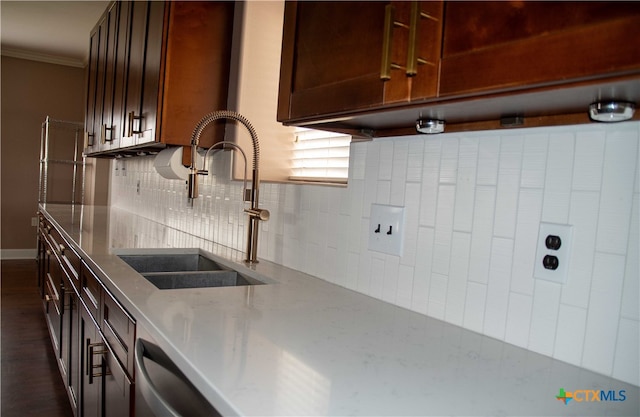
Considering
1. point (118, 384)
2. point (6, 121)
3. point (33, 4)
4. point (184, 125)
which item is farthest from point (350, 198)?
point (6, 121)

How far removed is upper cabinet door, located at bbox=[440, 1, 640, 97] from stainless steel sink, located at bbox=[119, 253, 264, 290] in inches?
40.7

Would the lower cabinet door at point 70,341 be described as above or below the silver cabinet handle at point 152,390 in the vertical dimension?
below

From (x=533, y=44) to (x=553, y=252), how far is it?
1.40 ft

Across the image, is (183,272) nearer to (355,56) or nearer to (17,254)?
(355,56)

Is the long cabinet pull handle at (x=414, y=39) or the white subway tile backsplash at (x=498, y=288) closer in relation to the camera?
the long cabinet pull handle at (x=414, y=39)

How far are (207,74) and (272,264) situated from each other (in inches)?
40.4

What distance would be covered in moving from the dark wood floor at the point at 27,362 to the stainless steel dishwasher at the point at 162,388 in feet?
5.61

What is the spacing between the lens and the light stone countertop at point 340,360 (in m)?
0.67

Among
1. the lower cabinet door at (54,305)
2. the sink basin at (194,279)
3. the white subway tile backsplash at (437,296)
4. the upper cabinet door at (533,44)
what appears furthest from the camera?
the lower cabinet door at (54,305)

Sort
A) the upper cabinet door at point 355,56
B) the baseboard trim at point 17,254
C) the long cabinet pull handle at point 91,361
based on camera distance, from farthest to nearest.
Result: 1. the baseboard trim at point 17,254
2. the long cabinet pull handle at point 91,361
3. the upper cabinet door at point 355,56

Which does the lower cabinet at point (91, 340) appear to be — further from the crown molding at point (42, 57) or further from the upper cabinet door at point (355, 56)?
the crown molding at point (42, 57)

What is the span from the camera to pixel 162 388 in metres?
0.93

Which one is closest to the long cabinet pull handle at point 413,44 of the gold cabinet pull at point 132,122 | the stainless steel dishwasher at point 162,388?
the stainless steel dishwasher at point 162,388

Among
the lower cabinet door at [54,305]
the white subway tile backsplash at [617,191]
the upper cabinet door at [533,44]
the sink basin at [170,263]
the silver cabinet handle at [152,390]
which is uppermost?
the upper cabinet door at [533,44]
